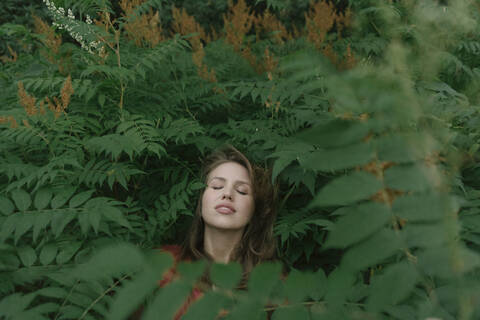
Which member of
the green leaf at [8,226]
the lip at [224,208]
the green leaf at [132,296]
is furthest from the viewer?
the lip at [224,208]

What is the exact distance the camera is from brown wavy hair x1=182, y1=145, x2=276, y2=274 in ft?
8.34

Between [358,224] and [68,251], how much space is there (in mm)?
1675

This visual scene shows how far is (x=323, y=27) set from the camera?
3311 millimetres

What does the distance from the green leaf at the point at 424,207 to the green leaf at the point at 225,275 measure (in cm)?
30

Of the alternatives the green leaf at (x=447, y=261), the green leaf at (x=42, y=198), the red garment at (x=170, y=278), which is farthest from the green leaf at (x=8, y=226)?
the green leaf at (x=447, y=261)

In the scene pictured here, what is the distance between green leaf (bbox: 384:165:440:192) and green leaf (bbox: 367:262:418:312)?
0.16 m

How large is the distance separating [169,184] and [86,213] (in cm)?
94

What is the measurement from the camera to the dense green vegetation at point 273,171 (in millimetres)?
661

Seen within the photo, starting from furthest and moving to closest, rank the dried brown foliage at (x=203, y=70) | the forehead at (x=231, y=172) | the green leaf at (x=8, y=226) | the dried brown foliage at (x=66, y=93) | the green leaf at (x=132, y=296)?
1. the dried brown foliage at (x=203, y=70)
2. the forehead at (x=231, y=172)
3. the dried brown foliage at (x=66, y=93)
4. the green leaf at (x=8, y=226)
5. the green leaf at (x=132, y=296)

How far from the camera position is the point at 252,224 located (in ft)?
8.66

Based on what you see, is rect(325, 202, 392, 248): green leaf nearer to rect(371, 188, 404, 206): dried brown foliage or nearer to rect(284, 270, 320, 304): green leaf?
rect(371, 188, 404, 206): dried brown foliage

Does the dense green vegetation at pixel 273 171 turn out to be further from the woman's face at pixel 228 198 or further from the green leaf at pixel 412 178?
the woman's face at pixel 228 198

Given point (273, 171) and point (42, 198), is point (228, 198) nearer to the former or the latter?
point (273, 171)

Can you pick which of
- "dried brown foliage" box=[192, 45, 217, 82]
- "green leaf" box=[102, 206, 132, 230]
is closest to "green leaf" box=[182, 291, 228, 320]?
"green leaf" box=[102, 206, 132, 230]
